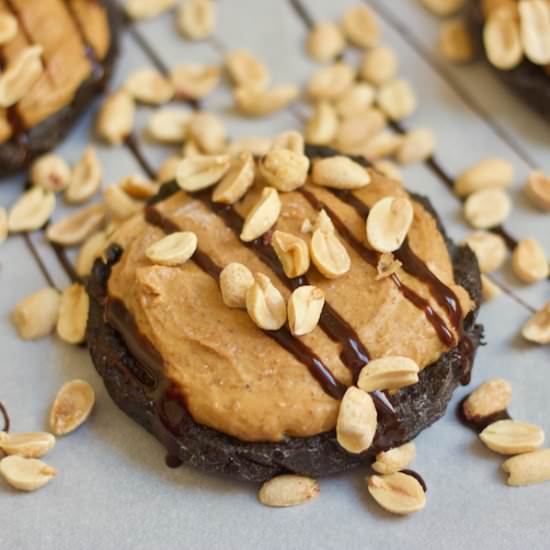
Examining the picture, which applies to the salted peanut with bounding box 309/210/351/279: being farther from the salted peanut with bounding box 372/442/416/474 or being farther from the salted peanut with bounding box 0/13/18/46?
the salted peanut with bounding box 0/13/18/46

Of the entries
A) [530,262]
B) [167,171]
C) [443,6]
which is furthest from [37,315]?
[443,6]

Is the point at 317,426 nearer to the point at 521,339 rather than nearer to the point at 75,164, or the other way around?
the point at 521,339

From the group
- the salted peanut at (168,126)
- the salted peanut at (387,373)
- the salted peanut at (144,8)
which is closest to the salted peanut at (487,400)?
the salted peanut at (387,373)

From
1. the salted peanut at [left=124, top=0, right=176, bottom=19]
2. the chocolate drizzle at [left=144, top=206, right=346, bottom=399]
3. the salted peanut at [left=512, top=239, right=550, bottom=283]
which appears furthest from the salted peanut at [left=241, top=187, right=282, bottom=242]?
the salted peanut at [left=124, top=0, right=176, bottom=19]

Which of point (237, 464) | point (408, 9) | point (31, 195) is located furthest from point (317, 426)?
point (408, 9)

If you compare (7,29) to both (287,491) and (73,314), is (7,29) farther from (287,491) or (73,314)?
(287,491)

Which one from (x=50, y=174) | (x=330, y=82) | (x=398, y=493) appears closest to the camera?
(x=398, y=493)
